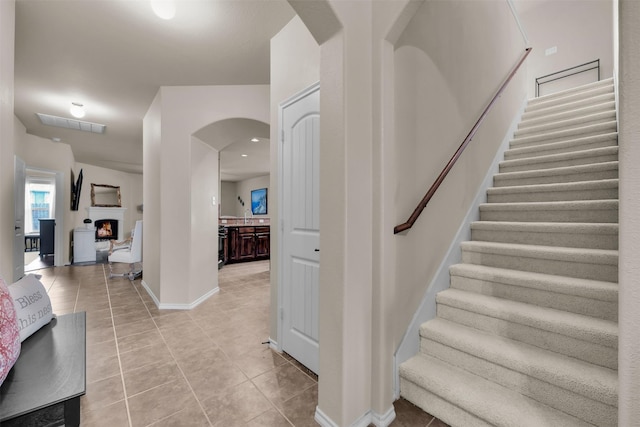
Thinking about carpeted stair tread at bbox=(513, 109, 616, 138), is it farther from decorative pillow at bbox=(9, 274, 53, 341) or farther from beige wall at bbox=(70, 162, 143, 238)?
beige wall at bbox=(70, 162, 143, 238)

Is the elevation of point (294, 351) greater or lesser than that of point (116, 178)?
lesser

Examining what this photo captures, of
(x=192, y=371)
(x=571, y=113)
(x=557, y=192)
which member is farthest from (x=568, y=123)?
(x=192, y=371)

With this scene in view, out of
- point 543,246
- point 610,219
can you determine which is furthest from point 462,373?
point 610,219

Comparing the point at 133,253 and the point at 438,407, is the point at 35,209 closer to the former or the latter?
the point at 133,253

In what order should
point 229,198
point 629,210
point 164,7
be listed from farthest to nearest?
point 229,198 < point 164,7 < point 629,210

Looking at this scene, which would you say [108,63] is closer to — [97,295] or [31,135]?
[97,295]

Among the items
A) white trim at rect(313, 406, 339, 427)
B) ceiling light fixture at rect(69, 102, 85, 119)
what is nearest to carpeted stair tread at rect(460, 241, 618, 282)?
white trim at rect(313, 406, 339, 427)

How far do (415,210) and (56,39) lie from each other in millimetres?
3702

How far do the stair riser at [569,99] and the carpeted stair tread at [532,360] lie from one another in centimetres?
373

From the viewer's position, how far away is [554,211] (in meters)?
2.32

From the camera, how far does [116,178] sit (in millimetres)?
9211

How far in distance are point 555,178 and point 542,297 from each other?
146 centimetres

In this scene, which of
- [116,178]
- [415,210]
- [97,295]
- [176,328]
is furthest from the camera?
[116,178]

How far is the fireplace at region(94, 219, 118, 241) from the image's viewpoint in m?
8.67
